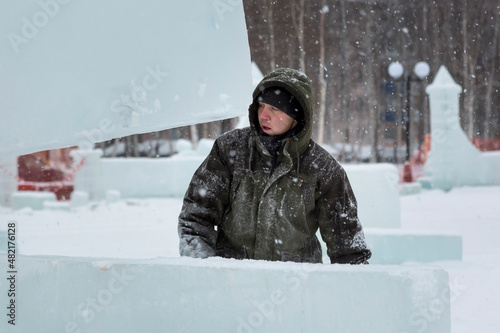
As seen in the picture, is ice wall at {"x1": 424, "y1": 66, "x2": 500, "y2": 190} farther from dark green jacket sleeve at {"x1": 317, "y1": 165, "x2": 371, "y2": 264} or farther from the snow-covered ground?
dark green jacket sleeve at {"x1": 317, "y1": 165, "x2": 371, "y2": 264}

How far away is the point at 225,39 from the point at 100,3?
20.0 inches

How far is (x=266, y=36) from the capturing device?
67.4 ft

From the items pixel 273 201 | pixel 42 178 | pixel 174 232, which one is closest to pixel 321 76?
pixel 42 178

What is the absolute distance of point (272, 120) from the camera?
2320 millimetres

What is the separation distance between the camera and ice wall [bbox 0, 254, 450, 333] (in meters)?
1.63

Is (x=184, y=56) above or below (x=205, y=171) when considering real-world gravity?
above

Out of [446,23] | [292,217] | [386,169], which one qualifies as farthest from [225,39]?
[446,23]

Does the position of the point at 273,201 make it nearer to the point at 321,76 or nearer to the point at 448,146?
the point at 448,146

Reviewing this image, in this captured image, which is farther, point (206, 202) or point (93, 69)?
point (206, 202)

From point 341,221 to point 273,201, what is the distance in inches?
13.2

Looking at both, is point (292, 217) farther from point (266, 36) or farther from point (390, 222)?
point (266, 36)

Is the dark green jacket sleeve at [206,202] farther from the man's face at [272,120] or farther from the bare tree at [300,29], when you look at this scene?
the bare tree at [300,29]

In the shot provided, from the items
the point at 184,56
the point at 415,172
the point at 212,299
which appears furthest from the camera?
the point at 415,172

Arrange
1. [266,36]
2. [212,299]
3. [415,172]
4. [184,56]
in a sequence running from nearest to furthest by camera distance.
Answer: [212,299]
[184,56]
[415,172]
[266,36]
